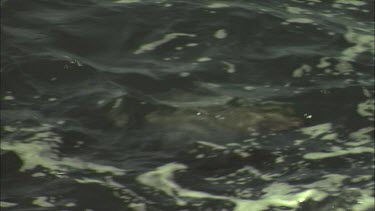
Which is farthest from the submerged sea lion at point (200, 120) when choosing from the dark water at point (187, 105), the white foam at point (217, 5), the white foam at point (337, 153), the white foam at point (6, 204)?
the white foam at point (217, 5)

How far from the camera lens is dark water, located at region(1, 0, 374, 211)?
4109 mm

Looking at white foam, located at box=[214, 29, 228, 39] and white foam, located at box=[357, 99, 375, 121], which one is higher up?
white foam, located at box=[214, 29, 228, 39]

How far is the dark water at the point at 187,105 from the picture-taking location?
4109 millimetres

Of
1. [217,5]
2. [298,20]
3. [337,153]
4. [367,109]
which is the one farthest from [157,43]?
[337,153]

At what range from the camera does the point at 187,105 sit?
5.04m

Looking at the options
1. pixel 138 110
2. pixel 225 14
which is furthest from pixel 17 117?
pixel 225 14

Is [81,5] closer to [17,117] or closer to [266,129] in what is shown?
[17,117]

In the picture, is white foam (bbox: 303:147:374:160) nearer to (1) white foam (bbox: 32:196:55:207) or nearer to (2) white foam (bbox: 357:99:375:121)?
(2) white foam (bbox: 357:99:375:121)

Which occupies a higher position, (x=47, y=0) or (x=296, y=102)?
(x=47, y=0)

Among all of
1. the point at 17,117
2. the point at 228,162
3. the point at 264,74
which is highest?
the point at 264,74

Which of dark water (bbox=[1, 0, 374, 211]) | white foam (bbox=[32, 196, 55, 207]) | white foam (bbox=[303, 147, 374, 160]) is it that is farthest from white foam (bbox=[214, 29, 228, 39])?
white foam (bbox=[32, 196, 55, 207])

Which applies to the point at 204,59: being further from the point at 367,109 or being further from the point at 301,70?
the point at 367,109

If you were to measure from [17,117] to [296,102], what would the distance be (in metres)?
1.84

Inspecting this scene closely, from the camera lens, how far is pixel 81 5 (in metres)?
6.39
